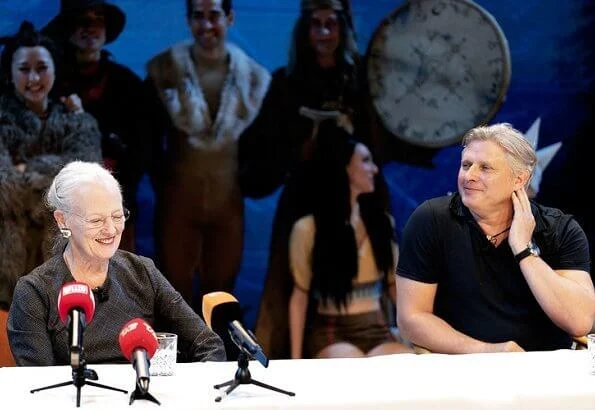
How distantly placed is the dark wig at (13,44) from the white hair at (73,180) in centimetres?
231

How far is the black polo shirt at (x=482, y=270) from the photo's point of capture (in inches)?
145

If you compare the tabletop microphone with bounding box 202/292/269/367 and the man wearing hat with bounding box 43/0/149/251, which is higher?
the man wearing hat with bounding box 43/0/149/251

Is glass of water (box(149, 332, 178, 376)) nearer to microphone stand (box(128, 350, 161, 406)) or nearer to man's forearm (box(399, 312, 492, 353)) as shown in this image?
microphone stand (box(128, 350, 161, 406))

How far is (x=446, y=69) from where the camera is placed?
587 centimetres

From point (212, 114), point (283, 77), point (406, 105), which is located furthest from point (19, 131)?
point (406, 105)

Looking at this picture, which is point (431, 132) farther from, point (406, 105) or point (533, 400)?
point (533, 400)

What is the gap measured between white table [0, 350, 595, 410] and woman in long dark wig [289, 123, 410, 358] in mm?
2605

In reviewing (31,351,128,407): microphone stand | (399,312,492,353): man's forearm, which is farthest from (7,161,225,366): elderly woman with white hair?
(399,312,492,353): man's forearm

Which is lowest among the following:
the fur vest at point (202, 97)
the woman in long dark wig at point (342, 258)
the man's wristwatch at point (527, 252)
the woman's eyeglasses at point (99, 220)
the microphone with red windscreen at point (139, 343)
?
the woman in long dark wig at point (342, 258)

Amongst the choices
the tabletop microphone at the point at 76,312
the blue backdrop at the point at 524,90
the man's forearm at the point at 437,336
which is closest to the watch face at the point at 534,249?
the man's forearm at the point at 437,336

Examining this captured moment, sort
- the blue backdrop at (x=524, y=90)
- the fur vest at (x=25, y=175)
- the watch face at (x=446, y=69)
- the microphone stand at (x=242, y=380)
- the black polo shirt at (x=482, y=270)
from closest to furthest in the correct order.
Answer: the microphone stand at (x=242, y=380)
the black polo shirt at (x=482, y=270)
the fur vest at (x=25, y=175)
the blue backdrop at (x=524, y=90)
the watch face at (x=446, y=69)

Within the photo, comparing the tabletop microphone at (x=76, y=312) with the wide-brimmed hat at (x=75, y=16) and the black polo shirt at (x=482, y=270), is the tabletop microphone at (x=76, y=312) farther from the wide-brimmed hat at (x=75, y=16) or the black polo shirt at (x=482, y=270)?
the wide-brimmed hat at (x=75, y=16)

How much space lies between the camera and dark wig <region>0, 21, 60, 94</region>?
543cm

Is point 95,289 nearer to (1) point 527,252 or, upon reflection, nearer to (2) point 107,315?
(2) point 107,315
